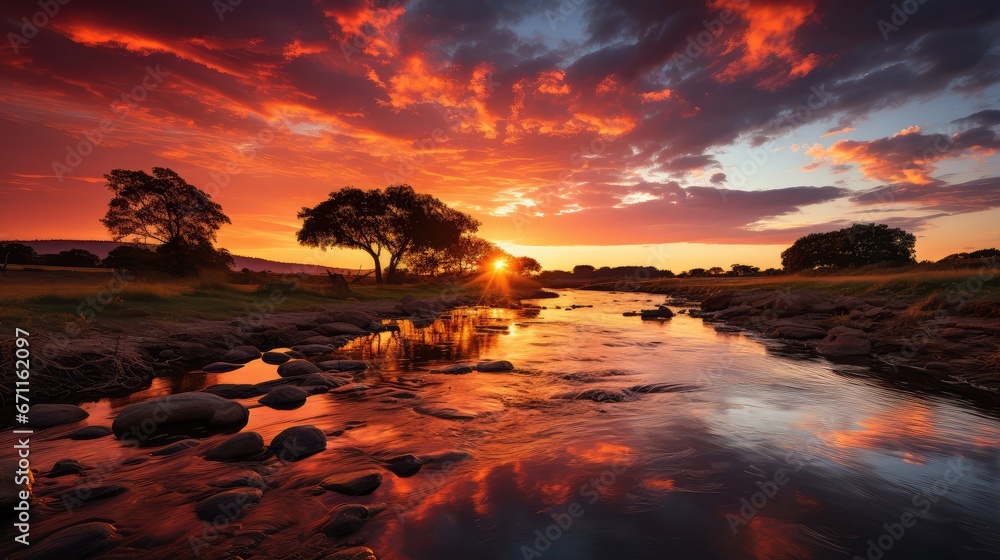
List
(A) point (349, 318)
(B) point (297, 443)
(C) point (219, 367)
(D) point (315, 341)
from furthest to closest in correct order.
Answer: (A) point (349, 318) < (D) point (315, 341) < (C) point (219, 367) < (B) point (297, 443)

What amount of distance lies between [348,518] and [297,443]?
2.59m

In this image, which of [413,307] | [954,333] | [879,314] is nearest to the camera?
[954,333]

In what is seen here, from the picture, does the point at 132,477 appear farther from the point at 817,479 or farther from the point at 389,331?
the point at 389,331

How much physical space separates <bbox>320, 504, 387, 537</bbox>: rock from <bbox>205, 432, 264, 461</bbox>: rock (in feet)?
7.97

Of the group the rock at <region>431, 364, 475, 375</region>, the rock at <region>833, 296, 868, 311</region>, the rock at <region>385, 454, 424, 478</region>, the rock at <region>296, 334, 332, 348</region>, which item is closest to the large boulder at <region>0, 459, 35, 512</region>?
the rock at <region>385, 454, 424, 478</region>

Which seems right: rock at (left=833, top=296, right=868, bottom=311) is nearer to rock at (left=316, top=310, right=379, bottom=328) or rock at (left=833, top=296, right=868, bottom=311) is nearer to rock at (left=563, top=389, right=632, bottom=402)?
rock at (left=563, top=389, right=632, bottom=402)

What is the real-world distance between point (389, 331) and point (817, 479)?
64.2 ft

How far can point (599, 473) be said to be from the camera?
638 cm

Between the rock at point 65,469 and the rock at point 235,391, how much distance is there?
3645mm

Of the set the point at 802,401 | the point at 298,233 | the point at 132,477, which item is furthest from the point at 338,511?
the point at 298,233

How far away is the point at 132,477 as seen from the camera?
5730 mm

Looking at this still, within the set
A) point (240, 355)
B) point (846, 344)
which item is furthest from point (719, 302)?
point (240, 355)

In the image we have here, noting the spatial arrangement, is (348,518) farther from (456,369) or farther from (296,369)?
(456,369)

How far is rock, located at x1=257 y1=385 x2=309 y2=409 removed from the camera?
30.1ft
